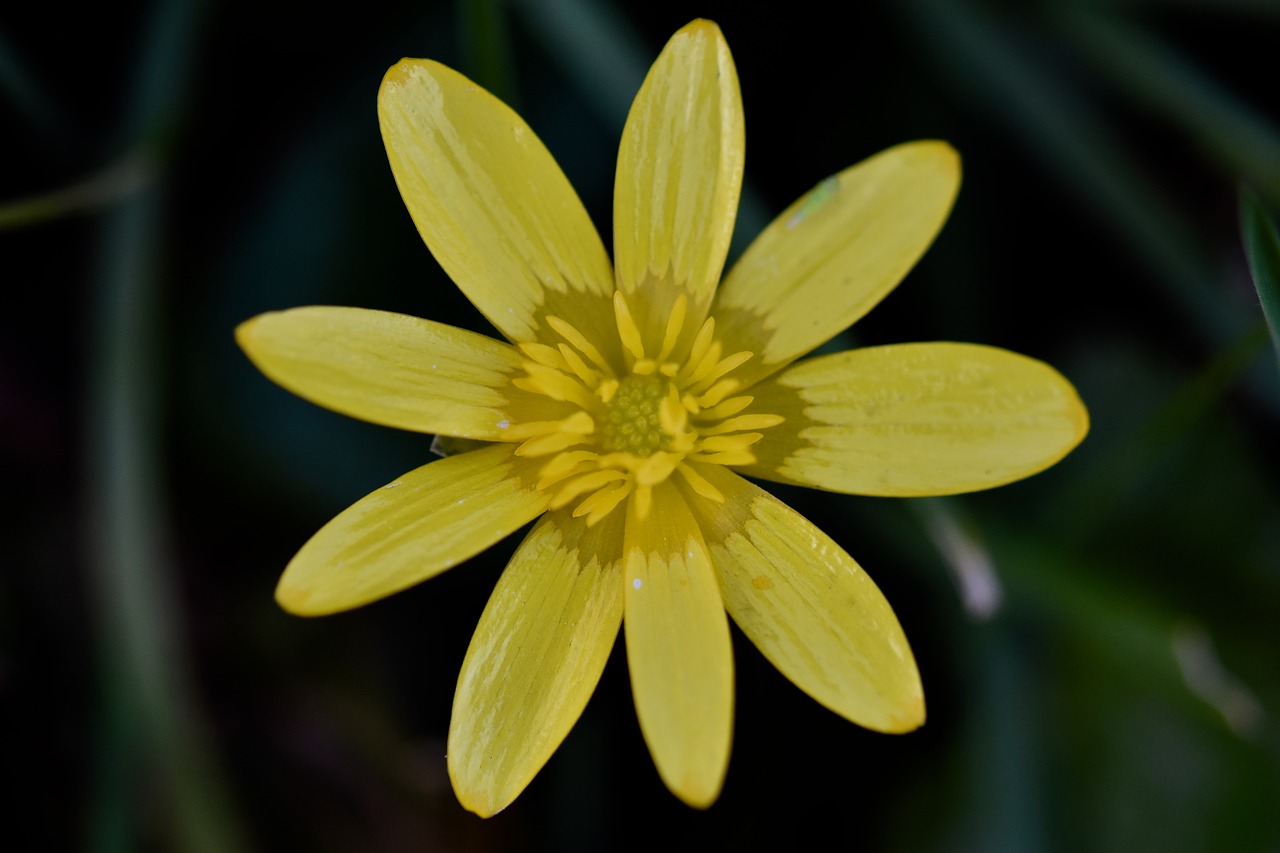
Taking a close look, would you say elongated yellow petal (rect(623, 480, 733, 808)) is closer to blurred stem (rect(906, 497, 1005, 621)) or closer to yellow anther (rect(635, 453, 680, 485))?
yellow anther (rect(635, 453, 680, 485))

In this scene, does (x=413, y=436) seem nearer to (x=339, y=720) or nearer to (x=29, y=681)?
(x=339, y=720)

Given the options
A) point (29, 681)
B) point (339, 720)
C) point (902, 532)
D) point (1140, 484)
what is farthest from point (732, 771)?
point (29, 681)

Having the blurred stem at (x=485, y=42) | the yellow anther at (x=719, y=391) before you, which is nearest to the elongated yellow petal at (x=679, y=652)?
the yellow anther at (x=719, y=391)

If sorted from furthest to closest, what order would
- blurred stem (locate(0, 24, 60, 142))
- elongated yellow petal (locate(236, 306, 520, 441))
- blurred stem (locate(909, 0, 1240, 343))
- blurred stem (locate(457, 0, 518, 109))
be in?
1. blurred stem (locate(909, 0, 1240, 343))
2. blurred stem (locate(0, 24, 60, 142))
3. blurred stem (locate(457, 0, 518, 109))
4. elongated yellow petal (locate(236, 306, 520, 441))

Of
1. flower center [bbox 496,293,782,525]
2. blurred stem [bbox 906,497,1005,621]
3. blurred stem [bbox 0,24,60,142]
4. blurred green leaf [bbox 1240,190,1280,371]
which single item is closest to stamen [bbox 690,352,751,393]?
flower center [bbox 496,293,782,525]

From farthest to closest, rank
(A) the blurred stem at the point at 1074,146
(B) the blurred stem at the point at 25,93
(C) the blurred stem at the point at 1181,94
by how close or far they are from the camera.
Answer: (A) the blurred stem at the point at 1074,146
(C) the blurred stem at the point at 1181,94
(B) the blurred stem at the point at 25,93

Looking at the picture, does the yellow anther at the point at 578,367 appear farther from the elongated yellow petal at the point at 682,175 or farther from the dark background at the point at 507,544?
the dark background at the point at 507,544

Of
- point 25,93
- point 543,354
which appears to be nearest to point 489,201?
point 543,354
